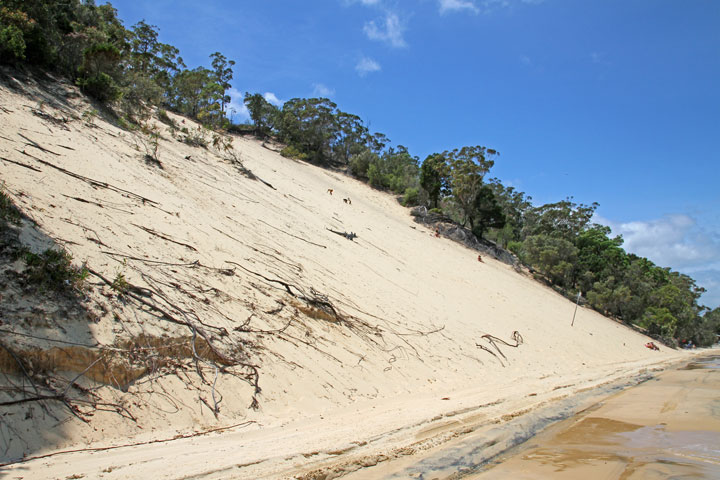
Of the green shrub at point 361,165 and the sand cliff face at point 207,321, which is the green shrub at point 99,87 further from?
the green shrub at point 361,165

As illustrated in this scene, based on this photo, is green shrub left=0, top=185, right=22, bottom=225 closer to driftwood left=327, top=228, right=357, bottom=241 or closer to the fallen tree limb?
the fallen tree limb

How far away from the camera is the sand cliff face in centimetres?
433

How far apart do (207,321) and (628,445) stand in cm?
598

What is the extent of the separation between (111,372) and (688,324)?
1939 inches

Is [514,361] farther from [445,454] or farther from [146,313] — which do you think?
[146,313]

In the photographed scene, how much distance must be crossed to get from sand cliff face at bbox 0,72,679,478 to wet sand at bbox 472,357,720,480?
107 cm

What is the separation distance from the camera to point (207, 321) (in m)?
5.99

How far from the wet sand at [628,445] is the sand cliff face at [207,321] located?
3.49ft

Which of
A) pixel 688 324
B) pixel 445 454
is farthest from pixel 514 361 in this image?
pixel 688 324

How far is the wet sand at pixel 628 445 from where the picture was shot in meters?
4.07

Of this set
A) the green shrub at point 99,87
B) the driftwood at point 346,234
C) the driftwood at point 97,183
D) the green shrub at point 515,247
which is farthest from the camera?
the green shrub at point 515,247

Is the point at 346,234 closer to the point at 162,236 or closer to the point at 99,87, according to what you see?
the point at 162,236

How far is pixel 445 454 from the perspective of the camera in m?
4.36

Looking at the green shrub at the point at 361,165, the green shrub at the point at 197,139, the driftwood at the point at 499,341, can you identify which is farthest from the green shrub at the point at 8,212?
the green shrub at the point at 361,165
